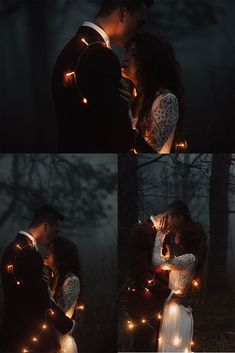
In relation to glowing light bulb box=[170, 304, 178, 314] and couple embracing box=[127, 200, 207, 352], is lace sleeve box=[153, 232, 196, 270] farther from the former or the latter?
glowing light bulb box=[170, 304, 178, 314]

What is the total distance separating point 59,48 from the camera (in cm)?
370

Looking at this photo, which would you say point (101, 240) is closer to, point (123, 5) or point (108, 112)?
point (108, 112)

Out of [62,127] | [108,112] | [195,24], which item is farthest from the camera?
[195,24]

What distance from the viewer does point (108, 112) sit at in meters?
3.07

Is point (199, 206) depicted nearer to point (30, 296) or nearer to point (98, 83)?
point (98, 83)

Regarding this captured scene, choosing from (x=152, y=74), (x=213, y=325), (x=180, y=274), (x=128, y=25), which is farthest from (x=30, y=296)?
(x=128, y=25)

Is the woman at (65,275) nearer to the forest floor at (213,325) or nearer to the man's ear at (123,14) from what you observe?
the forest floor at (213,325)

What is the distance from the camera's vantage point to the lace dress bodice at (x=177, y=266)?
3.11m

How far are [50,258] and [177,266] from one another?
52 cm

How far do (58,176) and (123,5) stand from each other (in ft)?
2.48

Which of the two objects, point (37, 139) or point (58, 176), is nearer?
point (58, 176)

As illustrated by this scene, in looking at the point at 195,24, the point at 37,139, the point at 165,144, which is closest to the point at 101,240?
the point at 165,144

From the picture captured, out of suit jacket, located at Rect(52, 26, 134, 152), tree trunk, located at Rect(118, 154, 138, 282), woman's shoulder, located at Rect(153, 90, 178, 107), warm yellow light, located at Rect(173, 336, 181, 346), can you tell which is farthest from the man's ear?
warm yellow light, located at Rect(173, 336, 181, 346)

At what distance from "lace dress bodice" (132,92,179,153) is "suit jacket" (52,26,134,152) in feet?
0.29
